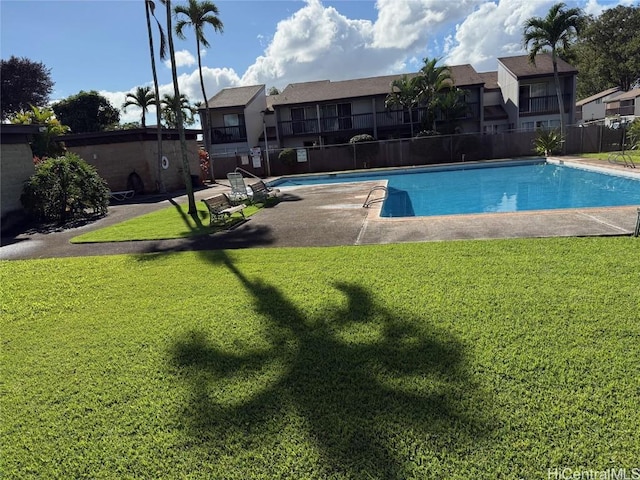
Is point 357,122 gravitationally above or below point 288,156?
above

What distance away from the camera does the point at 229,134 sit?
119 feet

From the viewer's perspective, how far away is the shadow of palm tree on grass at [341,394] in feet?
8.88

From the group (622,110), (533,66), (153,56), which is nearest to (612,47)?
(622,110)

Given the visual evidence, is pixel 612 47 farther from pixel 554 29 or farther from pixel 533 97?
pixel 554 29

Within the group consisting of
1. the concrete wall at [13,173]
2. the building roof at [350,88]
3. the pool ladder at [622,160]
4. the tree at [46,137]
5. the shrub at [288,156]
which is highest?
the building roof at [350,88]

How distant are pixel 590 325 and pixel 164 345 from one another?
4193 millimetres

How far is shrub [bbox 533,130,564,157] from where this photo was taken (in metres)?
25.2

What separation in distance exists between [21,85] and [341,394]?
47.3 metres

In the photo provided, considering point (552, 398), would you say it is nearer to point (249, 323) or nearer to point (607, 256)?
point (249, 323)

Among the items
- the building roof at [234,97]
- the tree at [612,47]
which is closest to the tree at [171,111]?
the building roof at [234,97]

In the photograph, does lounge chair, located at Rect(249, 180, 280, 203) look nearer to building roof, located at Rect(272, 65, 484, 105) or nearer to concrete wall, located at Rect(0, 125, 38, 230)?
concrete wall, located at Rect(0, 125, 38, 230)

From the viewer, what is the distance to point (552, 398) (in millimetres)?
3043

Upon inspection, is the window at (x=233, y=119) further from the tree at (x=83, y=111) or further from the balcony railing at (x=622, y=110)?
the balcony railing at (x=622, y=110)

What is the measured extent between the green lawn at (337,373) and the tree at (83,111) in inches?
1583
